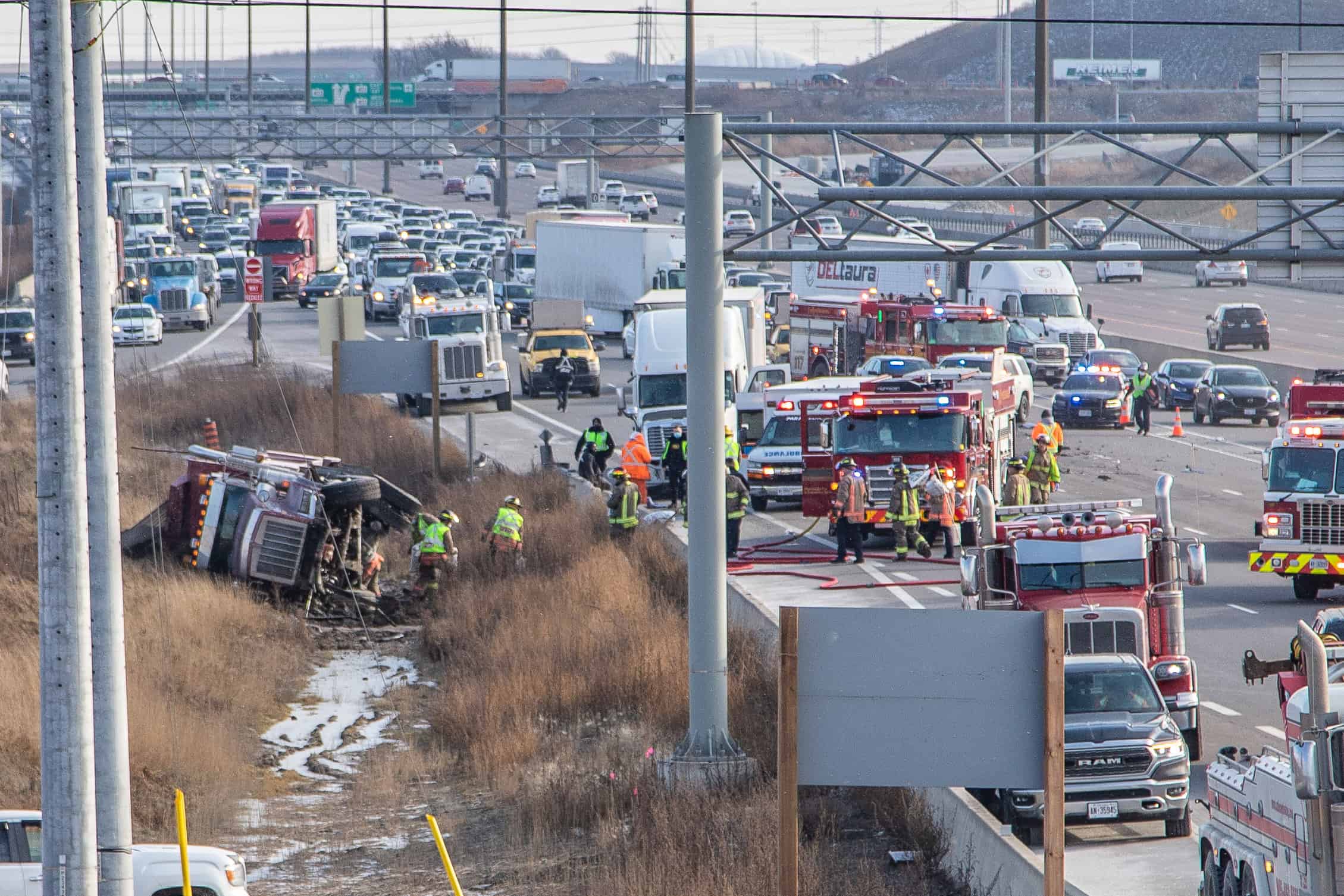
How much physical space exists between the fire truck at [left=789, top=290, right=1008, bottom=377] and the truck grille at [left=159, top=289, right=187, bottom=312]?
24.1 m

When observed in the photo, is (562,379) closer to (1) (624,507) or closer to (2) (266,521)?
(1) (624,507)

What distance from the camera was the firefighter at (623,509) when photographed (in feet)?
87.7

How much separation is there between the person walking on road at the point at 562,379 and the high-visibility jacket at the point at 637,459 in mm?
15827

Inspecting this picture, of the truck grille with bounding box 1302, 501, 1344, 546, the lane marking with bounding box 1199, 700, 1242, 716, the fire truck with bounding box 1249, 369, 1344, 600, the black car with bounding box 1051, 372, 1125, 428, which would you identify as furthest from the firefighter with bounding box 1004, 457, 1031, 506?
the black car with bounding box 1051, 372, 1125, 428

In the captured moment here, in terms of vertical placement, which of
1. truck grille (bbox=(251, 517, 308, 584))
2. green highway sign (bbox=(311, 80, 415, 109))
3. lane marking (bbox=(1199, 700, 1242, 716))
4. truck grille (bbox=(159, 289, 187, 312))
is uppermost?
green highway sign (bbox=(311, 80, 415, 109))

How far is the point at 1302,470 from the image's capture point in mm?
23984

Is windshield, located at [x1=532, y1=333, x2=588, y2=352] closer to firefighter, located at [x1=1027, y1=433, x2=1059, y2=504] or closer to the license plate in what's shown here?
firefighter, located at [x1=1027, y1=433, x2=1059, y2=504]

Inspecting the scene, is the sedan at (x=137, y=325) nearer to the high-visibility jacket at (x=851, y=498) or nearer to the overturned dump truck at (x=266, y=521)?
the overturned dump truck at (x=266, y=521)

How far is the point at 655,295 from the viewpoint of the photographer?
4428 centimetres

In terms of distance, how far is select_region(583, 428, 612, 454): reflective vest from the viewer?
32.9 m

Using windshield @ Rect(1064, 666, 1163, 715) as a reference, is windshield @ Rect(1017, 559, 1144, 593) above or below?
above

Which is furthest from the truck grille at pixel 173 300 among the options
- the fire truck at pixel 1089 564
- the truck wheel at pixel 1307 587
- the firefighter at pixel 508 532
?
the fire truck at pixel 1089 564

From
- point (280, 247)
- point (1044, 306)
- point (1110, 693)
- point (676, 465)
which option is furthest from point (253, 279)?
point (1110, 693)

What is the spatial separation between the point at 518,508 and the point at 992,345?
60.2 ft
